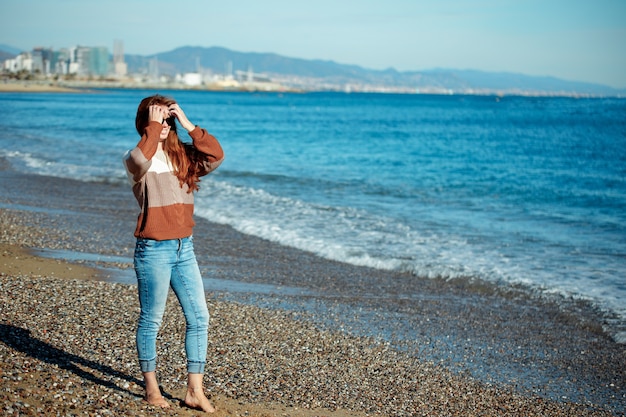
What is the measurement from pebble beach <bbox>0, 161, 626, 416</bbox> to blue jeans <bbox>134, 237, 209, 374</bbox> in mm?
431

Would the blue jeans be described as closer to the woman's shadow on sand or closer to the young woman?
the young woman

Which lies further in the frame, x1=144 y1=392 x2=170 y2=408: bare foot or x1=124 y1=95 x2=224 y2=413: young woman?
x1=144 y1=392 x2=170 y2=408: bare foot

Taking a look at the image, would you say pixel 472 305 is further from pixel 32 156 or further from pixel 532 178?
pixel 32 156

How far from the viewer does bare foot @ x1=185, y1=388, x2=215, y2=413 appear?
4836mm

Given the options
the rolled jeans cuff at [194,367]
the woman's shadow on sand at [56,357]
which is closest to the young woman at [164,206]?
the rolled jeans cuff at [194,367]

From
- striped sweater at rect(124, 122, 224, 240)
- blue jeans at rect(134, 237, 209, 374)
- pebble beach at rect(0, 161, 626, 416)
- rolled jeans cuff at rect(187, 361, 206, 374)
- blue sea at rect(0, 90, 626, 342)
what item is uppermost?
striped sweater at rect(124, 122, 224, 240)

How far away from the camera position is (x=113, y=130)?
4662cm

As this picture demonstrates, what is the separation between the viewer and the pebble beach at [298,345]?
17.3 ft

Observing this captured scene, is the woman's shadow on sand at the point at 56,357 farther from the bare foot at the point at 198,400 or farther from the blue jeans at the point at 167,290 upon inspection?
the blue jeans at the point at 167,290

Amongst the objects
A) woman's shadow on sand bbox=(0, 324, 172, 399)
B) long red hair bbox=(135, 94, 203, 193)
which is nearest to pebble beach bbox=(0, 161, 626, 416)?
woman's shadow on sand bbox=(0, 324, 172, 399)

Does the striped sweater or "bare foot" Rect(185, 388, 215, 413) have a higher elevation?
the striped sweater

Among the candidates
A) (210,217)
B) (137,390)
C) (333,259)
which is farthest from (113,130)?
(137,390)

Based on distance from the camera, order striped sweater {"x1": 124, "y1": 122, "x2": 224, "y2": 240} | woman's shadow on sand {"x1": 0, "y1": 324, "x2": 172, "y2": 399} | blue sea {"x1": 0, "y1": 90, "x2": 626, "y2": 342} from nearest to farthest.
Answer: striped sweater {"x1": 124, "y1": 122, "x2": 224, "y2": 240} < woman's shadow on sand {"x1": 0, "y1": 324, "x2": 172, "y2": 399} < blue sea {"x1": 0, "y1": 90, "x2": 626, "y2": 342}

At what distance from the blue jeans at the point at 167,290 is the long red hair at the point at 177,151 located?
44 centimetres
